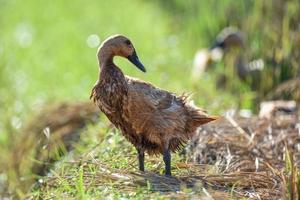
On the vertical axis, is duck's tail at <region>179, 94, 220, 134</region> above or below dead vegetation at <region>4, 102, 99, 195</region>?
below

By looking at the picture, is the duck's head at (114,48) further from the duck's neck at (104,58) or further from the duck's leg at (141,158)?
the duck's leg at (141,158)

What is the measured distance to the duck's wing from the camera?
6.73m

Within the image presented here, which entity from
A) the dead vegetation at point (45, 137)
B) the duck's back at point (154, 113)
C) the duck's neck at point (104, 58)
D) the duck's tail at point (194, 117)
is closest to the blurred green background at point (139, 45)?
the dead vegetation at point (45, 137)

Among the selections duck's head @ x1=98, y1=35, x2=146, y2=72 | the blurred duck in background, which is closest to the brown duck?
duck's head @ x1=98, y1=35, x2=146, y2=72

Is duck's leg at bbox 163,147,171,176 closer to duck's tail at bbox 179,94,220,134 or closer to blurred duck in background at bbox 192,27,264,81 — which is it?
duck's tail at bbox 179,94,220,134

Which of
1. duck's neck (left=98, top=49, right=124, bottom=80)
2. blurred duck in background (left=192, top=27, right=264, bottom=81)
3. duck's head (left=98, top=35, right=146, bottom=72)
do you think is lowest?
duck's neck (left=98, top=49, right=124, bottom=80)

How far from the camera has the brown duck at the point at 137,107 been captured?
6719 millimetres

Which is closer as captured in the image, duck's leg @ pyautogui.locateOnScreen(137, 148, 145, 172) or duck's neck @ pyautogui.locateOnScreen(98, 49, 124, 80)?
duck's neck @ pyautogui.locateOnScreen(98, 49, 124, 80)

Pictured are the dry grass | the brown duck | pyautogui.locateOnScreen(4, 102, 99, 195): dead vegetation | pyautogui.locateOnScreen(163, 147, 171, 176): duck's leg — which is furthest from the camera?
pyautogui.locateOnScreen(4, 102, 99, 195): dead vegetation

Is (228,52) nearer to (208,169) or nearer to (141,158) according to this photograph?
(208,169)

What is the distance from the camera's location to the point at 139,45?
1417 cm

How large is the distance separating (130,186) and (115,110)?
1.64ft

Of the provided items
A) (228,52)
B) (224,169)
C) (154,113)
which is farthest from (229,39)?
(154,113)

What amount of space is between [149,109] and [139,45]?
7.42 metres
